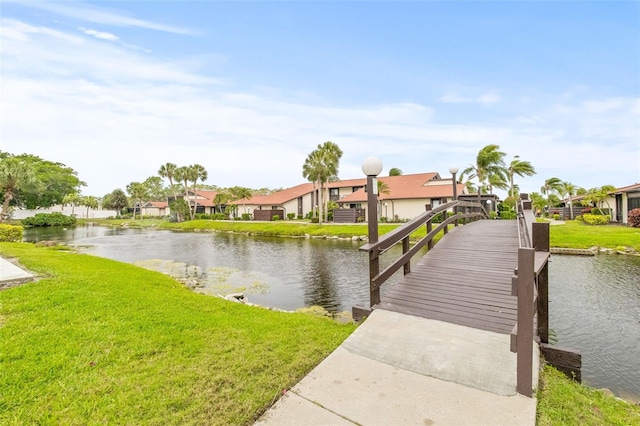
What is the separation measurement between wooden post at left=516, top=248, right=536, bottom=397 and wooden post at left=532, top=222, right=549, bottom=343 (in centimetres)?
155

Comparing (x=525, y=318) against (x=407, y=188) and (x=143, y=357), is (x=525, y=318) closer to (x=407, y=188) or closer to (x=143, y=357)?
(x=143, y=357)

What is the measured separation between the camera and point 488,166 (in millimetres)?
32812

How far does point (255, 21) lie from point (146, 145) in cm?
1832

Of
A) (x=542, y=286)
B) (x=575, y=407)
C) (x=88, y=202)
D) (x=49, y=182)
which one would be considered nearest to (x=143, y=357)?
(x=575, y=407)

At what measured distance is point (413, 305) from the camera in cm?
482

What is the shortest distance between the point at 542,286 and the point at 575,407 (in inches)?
71.5

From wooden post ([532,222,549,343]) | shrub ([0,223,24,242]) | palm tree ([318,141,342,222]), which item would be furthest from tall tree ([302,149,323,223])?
wooden post ([532,222,549,343])

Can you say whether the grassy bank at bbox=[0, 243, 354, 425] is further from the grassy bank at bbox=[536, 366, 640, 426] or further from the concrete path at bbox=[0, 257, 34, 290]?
the grassy bank at bbox=[536, 366, 640, 426]

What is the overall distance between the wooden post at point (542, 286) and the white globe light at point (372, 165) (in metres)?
2.59

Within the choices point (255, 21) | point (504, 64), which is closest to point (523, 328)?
point (255, 21)

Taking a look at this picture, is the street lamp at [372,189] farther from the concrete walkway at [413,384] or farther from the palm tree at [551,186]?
the palm tree at [551,186]

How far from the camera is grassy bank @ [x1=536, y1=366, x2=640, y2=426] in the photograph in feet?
8.45

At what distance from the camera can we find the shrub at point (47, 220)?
1615 inches

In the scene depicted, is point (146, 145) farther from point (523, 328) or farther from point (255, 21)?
point (523, 328)
